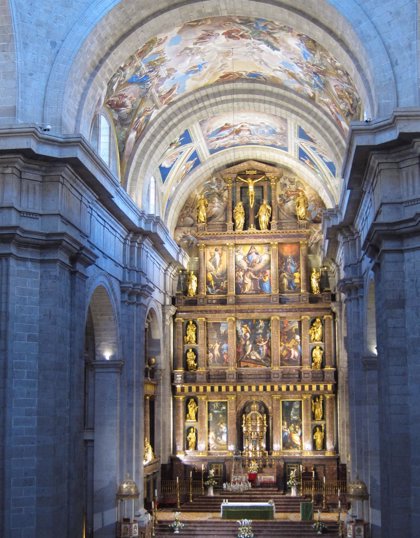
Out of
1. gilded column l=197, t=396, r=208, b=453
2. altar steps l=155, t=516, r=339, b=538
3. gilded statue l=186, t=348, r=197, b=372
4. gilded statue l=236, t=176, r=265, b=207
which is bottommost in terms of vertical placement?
altar steps l=155, t=516, r=339, b=538

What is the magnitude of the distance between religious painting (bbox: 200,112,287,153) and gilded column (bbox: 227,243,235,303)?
4.33 metres

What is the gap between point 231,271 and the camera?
117ft

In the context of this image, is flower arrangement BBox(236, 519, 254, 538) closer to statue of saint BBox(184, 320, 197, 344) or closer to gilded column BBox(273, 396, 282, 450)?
gilded column BBox(273, 396, 282, 450)

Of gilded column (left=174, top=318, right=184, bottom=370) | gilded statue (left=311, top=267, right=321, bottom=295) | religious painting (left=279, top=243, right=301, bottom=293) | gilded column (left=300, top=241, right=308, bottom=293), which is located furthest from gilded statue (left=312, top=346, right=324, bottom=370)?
gilded column (left=174, top=318, right=184, bottom=370)

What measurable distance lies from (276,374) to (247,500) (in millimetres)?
5685

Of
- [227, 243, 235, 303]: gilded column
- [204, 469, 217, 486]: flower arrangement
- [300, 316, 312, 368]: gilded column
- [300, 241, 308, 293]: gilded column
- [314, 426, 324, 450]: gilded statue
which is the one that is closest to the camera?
[204, 469, 217, 486]: flower arrangement

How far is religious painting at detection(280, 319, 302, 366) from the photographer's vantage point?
115 feet

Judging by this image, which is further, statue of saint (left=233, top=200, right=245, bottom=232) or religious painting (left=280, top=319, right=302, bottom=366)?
statue of saint (left=233, top=200, right=245, bottom=232)

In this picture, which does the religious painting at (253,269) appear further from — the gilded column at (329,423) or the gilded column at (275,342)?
the gilded column at (329,423)

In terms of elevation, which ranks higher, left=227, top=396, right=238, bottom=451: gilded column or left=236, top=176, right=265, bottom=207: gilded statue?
left=236, top=176, right=265, bottom=207: gilded statue

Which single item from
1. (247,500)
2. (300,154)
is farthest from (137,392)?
(300,154)

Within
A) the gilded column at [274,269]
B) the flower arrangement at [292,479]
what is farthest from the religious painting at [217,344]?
the flower arrangement at [292,479]

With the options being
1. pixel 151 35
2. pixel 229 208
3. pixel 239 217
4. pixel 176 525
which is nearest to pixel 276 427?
pixel 176 525

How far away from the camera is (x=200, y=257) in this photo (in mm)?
36031
